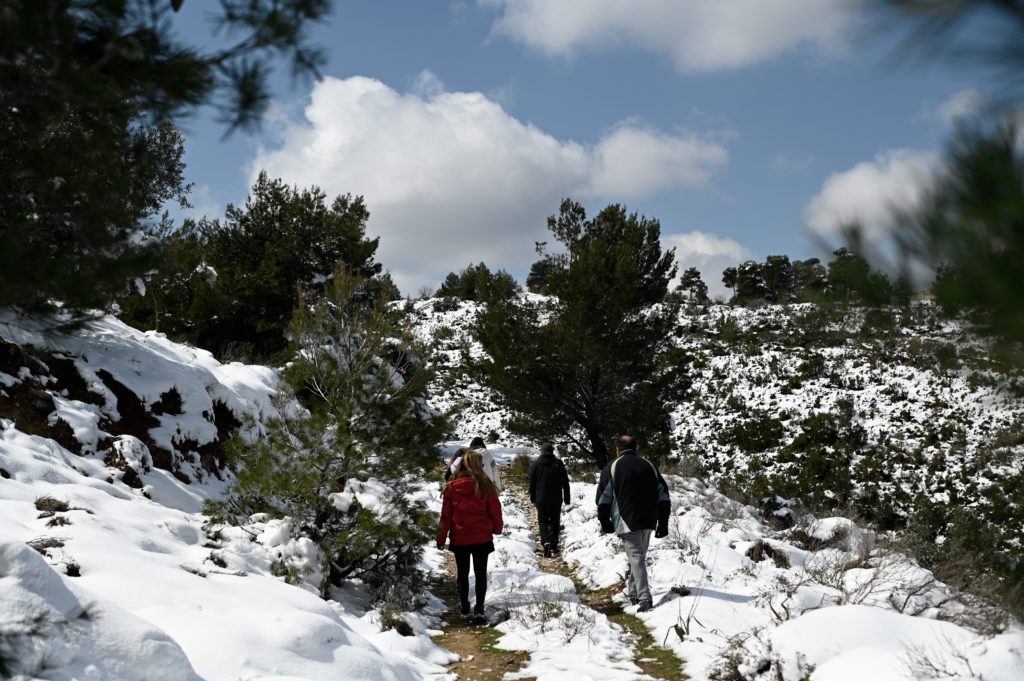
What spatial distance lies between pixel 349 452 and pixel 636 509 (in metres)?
2.91

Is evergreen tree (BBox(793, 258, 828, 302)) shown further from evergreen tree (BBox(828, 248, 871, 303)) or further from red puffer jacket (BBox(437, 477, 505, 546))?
red puffer jacket (BBox(437, 477, 505, 546))

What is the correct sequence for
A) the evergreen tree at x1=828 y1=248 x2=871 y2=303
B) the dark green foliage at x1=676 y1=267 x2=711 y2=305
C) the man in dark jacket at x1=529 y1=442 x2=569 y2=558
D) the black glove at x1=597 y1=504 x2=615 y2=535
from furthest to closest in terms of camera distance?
1. the dark green foliage at x1=676 y1=267 x2=711 y2=305
2. the man in dark jacket at x1=529 y1=442 x2=569 y2=558
3. the black glove at x1=597 y1=504 x2=615 y2=535
4. the evergreen tree at x1=828 y1=248 x2=871 y2=303

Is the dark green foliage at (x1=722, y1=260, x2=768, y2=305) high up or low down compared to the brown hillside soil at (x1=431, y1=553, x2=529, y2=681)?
up

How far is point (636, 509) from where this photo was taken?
6.57 m

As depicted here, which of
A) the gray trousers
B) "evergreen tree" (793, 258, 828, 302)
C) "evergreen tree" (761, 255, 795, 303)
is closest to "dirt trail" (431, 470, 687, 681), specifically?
the gray trousers

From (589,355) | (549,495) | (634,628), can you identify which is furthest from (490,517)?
(589,355)

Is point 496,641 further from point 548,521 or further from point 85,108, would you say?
point 85,108

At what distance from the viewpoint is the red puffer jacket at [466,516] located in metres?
6.46

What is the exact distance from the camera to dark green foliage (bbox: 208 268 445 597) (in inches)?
251

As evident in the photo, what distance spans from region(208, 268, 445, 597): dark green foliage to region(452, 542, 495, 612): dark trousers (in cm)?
44

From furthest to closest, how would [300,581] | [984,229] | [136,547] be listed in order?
[300,581], [136,547], [984,229]

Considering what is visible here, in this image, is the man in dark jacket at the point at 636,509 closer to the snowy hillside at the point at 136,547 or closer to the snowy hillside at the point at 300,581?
the snowy hillside at the point at 300,581

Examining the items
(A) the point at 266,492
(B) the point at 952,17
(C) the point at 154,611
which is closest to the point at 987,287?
(B) the point at 952,17

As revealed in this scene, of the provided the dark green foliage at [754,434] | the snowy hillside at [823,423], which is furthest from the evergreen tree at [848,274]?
the dark green foliage at [754,434]
